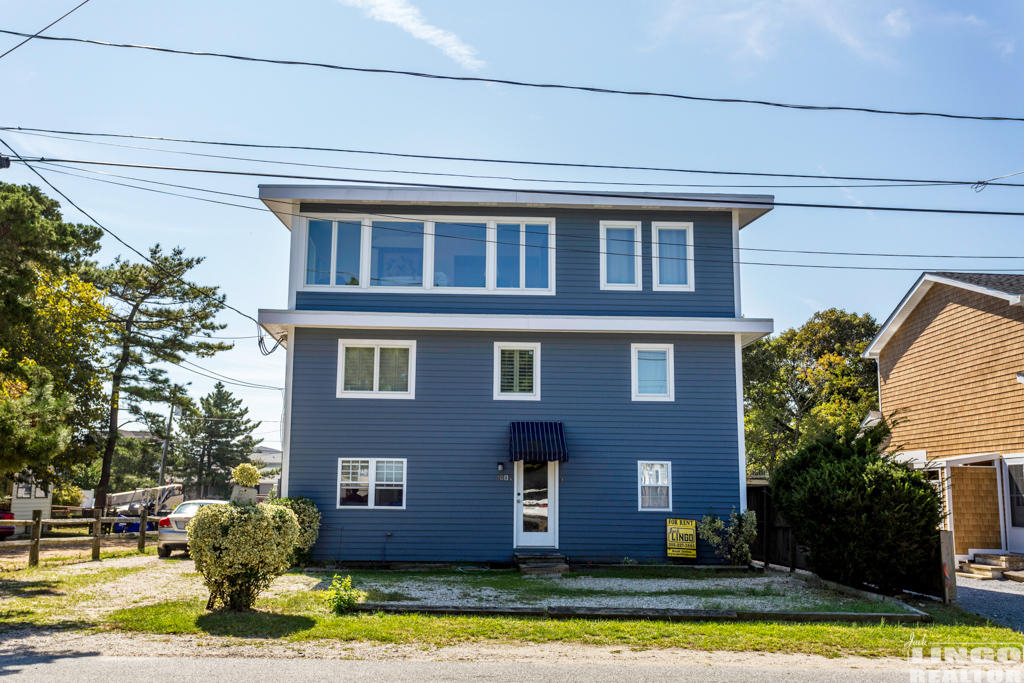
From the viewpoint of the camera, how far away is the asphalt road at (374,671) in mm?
7664

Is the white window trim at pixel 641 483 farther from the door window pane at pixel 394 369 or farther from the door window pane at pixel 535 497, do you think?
the door window pane at pixel 394 369

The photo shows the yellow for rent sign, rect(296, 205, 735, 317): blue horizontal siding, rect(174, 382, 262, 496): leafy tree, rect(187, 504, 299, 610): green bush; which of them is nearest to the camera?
rect(187, 504, 299, 610): green bush

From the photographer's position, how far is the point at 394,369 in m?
18.1

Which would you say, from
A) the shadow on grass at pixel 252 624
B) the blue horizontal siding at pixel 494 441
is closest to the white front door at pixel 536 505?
the blue horizontal siding at pixel 494 441

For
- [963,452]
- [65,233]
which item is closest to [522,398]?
[963,452]

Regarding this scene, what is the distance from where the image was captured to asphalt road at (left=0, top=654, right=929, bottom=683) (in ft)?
25.1

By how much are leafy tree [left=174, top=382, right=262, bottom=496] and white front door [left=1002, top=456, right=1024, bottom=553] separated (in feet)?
175

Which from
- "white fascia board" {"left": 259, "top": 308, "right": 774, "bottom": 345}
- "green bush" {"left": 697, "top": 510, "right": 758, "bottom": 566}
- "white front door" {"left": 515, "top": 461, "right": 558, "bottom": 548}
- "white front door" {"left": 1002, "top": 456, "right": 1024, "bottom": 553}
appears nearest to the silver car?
"white fascia board" {"left": 259, "top": 308, "right": 774, "bottom": 345}

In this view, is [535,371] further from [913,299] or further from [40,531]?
[913,299]

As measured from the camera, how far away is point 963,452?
20828mm

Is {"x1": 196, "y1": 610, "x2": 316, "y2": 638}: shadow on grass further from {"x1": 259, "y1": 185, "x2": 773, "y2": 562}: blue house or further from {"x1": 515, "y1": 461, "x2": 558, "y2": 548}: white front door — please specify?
{"x1": 515, "y1": 461, "x2": 558, "y2": 548}: white front door

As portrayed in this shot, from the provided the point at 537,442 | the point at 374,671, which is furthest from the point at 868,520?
the point at 374,671

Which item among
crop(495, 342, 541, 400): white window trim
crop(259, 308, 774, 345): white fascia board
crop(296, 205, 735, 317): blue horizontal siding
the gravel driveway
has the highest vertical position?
crop(296, 205, 735, 317): blue horizontal siding

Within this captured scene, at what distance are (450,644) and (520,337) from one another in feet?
31.4
